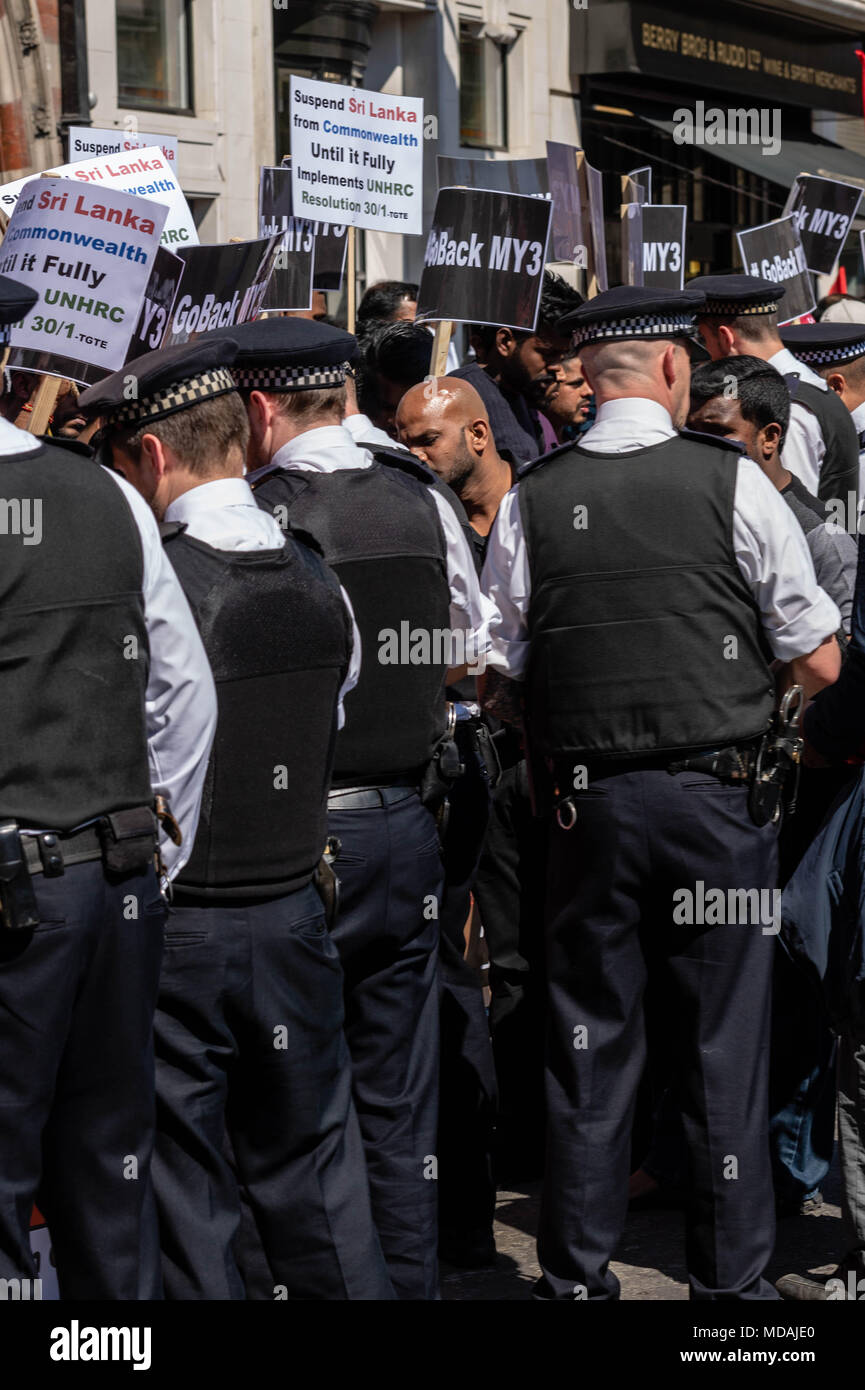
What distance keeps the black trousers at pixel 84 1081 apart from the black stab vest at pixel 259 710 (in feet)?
0.83

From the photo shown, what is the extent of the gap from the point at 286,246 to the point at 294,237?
0.05 meters

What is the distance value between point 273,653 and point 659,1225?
2369 millimetres

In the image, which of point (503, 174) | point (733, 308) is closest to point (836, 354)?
point (733, 308)

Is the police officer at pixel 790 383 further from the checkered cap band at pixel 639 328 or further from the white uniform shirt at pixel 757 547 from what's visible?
the white uniform shirt at pixel 757 547

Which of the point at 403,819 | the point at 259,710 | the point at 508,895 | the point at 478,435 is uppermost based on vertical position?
the point at 478,435

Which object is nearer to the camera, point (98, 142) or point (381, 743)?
point (381, 743)

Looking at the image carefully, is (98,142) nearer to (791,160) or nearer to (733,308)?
(733,308)

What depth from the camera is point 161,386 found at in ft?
11.3

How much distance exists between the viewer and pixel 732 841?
13.4 ft

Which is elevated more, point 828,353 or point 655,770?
point 828,353

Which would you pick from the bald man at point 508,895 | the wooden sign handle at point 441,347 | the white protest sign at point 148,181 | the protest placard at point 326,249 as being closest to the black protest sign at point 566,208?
the protest placard at point 326,249

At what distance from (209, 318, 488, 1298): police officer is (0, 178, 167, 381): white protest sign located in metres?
0.67
